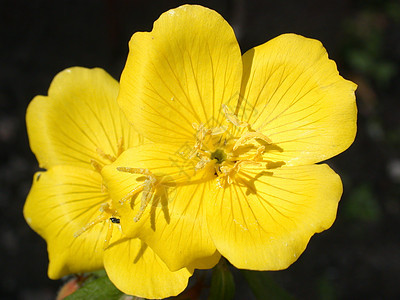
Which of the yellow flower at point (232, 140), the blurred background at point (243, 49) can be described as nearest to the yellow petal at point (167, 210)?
the yellow flower at point (232, 140)

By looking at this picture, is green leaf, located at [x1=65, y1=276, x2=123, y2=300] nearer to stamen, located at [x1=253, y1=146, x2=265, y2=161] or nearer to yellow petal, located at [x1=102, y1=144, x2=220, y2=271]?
yellow petal, located at [x1=102, y1=144, x2=220, y2=271]

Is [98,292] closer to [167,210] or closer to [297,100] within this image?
[167,210]

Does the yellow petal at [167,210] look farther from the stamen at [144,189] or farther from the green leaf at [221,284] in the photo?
the green leaf at [221,284]

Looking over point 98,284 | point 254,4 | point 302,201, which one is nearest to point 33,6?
point 254,4

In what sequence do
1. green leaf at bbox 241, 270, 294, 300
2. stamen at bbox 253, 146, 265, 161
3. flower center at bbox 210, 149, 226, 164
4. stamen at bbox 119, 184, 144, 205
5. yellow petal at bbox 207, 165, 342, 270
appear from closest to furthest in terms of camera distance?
yellow petal at bbox 207, 165, 342, 270
stamen at bbox 119, 184, 144, 205
stamen at bbox 253, 146, 265, 161
flower center at bbox 210, 149, 226, 164
green leaf at bbox 241, 270, 294, 300

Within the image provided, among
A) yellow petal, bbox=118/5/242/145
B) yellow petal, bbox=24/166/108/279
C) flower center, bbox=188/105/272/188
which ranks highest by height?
yellow petal, bbox=118/5/242/145

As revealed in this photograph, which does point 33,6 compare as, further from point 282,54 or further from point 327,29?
point 282,54

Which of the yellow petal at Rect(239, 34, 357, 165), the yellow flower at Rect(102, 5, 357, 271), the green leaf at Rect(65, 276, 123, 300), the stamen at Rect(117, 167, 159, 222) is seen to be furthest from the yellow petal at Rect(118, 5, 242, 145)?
the green leaf at Rect(65, 276, 123, 300)

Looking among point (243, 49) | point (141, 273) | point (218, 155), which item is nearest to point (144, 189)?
point (141, 273)
